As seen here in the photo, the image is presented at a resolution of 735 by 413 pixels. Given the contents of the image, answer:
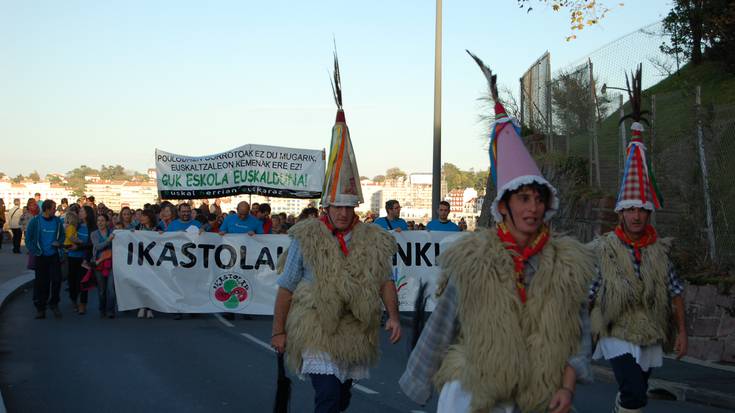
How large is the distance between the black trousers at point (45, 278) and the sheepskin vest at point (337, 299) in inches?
397

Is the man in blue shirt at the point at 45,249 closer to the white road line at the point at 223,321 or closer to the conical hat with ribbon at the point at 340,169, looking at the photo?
the white road line at the point at 223,321

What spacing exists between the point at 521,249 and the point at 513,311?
0.29 m

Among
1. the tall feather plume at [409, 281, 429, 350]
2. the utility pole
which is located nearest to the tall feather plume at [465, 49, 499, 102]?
the tall feather plume at [409, 281, 429, 350]

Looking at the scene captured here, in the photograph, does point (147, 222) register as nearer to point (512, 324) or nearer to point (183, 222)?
point (183, 222)

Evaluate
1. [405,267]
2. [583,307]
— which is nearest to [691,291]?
[405,267]

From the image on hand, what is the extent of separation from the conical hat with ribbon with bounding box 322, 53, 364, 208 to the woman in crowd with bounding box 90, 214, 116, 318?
1015cm

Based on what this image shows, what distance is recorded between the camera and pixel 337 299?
5.94 meters

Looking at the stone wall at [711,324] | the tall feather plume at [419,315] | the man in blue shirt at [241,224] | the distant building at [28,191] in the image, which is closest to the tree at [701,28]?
the stone wall at [711,324]

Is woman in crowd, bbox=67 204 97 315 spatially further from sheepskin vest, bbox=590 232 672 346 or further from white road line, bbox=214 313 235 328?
sheepskin vest, bbox=590 232 672 346

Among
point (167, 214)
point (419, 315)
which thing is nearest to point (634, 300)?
point (419, 315)

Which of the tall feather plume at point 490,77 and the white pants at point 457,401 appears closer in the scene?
the white pants at point 457,401

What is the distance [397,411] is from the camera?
8492mm

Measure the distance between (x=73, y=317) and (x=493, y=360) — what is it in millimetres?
12820

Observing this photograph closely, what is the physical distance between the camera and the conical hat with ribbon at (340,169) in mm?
6270
